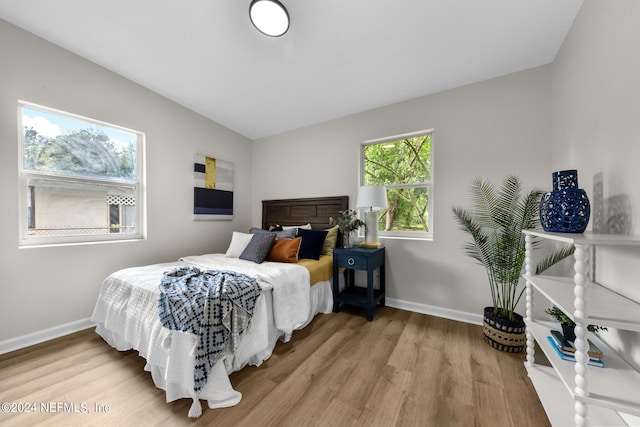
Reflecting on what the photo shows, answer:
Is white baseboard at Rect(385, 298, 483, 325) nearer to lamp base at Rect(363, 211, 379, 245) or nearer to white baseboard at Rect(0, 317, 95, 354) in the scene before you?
lamp base at Rect(363, 211, 379, 245)

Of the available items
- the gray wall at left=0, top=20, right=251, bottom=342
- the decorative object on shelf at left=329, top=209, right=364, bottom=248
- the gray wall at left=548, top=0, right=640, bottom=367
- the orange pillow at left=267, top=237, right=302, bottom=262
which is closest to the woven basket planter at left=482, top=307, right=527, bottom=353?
the gray wall at left=548, top=0, right=640, bottom=367

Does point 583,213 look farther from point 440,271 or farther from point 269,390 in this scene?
point 269,390

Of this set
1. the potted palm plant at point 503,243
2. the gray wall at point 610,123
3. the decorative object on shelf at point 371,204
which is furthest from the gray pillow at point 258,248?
the gray wall at point 610,123

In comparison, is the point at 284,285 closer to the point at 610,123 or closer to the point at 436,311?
the point at 436,311

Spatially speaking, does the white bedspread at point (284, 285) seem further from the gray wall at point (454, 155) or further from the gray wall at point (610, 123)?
the gray wall at point (610, 123)

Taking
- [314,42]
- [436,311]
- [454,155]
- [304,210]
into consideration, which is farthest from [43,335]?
[454,155]

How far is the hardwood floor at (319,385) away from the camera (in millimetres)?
1256

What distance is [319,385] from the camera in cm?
150

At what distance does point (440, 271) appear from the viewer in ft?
8.14

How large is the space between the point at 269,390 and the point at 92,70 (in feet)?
11.1

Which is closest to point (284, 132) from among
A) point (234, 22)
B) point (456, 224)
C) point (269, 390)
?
point (234, 22)

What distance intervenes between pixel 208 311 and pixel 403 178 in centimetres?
247

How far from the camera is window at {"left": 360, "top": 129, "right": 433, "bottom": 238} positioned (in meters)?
2.68

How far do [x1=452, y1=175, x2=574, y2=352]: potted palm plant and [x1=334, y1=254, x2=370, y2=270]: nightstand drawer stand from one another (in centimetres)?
103
